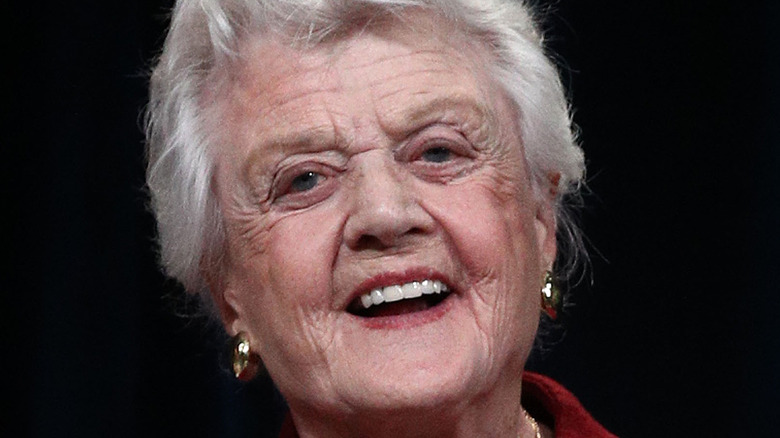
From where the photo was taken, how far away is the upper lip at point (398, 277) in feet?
5.41

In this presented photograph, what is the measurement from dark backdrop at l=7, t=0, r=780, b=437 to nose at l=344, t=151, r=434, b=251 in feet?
2.77

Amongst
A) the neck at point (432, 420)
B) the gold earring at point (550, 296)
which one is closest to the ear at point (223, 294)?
the neck at point (432, 420)

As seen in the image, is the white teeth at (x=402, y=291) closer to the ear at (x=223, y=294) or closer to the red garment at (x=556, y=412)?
the ear at (x=223, y=294)

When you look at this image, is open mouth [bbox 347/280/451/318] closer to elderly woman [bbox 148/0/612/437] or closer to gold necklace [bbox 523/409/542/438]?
elderly woman [bbox 148/0/612/437]

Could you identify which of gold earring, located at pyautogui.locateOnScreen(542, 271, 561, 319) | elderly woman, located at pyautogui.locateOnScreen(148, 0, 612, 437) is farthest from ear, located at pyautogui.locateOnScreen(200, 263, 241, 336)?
gold earring, located at pyautogui.locateOnScreen(542, 271, 561, 319)

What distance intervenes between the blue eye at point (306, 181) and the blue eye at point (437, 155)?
16 centimetres

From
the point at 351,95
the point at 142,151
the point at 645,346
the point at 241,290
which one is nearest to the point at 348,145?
the point at 351,95

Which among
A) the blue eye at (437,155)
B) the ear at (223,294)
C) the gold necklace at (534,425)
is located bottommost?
the gold necklace at (534,425)

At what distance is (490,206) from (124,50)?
1004 millimetres

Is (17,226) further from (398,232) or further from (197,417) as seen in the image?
(398,232)

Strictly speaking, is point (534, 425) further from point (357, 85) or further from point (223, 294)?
point (357, 85)

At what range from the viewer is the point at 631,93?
248 centimetres

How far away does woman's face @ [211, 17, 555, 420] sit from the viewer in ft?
5.39

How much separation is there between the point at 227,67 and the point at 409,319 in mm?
487
